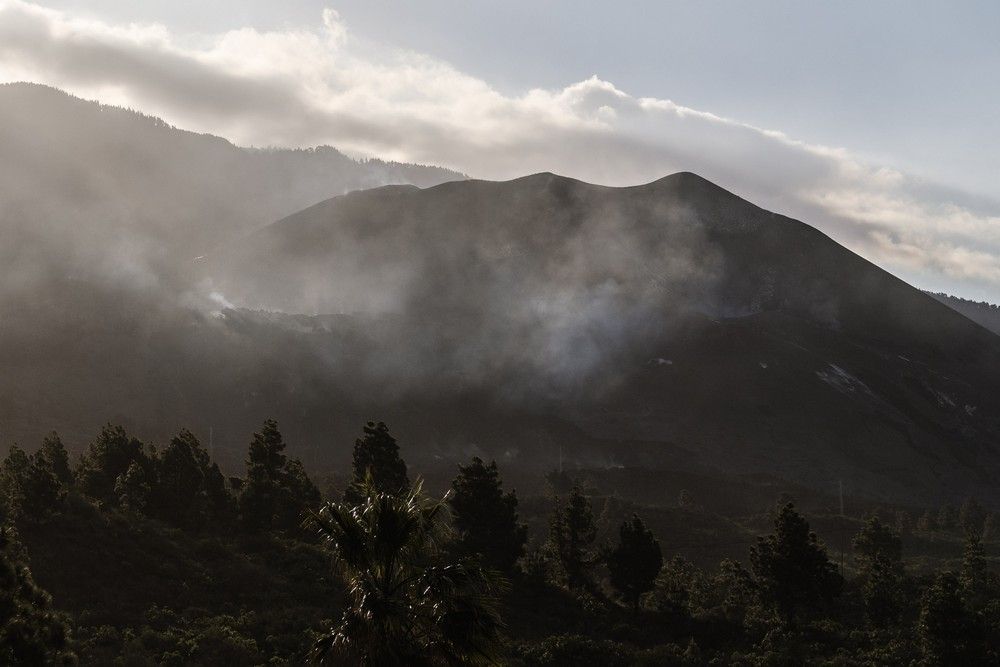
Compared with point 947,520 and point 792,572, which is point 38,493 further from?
point 947,520

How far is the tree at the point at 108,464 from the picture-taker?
7969 cm

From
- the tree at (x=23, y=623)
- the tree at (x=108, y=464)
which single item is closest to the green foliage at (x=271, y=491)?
the tree at (x=108, y=464)

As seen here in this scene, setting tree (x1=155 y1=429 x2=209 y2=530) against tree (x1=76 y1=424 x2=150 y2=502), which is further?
tree (x1=76 y1=424 x2=150 y2=502)

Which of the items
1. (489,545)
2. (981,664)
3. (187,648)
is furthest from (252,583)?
(981,664)

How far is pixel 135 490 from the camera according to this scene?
7281 centimetres

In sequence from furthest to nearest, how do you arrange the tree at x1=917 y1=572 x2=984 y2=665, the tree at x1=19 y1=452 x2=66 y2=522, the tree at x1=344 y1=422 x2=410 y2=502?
the tree at x1=344 y1=422 x2=410 y2=502 → the tree at x1=19 y1=452 x2=66 y2=522 → the tree at x1=917 y1=572 x2=984 y2=665

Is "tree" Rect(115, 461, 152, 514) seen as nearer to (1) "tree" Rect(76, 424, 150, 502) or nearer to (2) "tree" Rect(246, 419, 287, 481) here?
(1) "tree" Rect(76, 424, 150, 502)

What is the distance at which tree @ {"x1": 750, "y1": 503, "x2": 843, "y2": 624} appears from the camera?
6362cm

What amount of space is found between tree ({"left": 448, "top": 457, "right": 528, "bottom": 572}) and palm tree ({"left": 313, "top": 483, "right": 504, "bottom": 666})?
56.1 meters

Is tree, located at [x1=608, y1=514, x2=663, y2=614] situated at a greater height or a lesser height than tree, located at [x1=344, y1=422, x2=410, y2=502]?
lesser

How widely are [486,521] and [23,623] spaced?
5369 cm

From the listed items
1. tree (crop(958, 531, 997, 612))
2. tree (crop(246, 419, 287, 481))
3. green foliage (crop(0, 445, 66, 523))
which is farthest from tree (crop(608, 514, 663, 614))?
green foliage (crop(0, 445, 66, 523))

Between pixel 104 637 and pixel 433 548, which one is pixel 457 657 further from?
pixel 104 637

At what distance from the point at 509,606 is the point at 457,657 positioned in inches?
2033
